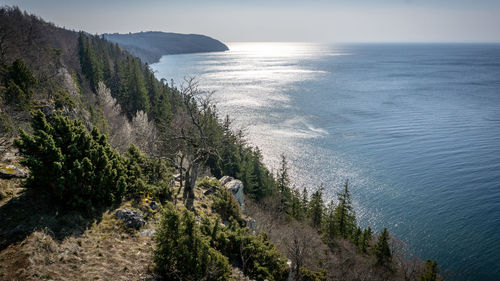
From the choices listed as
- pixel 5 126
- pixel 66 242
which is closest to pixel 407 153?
pixel 66 242

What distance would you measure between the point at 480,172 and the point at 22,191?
71.5m

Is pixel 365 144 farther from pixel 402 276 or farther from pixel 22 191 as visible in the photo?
pixel 22 191

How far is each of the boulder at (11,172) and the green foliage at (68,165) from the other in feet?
6.91

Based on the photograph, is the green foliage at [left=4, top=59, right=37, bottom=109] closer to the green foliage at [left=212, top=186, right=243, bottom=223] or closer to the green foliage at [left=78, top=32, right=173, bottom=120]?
the green foliage at [left=212, top=186, right=243, bottom=223]

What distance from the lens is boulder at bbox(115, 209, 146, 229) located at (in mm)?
13953

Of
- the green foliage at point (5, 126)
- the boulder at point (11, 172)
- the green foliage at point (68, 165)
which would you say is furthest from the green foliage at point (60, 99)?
the green foliage at point (68, 165)

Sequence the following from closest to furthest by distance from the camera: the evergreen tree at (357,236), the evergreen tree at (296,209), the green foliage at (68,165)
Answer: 1. the green foliage at (68,165)
2. the evergreen tree at (357,236)
3. the evergreen tree at (296,209)

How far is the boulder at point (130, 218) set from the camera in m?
14.0

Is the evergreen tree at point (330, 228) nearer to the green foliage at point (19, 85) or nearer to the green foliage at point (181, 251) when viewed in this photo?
the green foliage at point (181, 251)

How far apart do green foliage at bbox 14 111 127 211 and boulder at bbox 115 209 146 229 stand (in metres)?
0.87

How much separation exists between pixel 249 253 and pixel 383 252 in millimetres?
29304

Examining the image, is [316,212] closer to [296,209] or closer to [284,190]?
[296,209]

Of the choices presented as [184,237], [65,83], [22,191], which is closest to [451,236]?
[184,237]

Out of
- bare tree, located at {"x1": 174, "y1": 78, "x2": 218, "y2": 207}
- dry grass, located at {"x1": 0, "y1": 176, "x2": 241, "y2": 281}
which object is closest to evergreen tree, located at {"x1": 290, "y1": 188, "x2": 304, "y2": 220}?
bare tree, located at {"x1": 174, "y1": 78, "x2": 218, "y2": 207}
